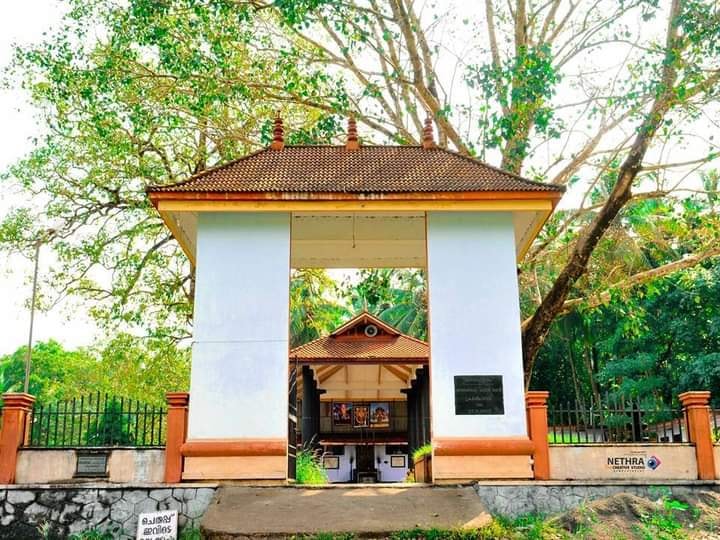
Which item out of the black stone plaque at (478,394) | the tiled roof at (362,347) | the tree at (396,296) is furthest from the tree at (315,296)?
the black stone plaque at (478,394)

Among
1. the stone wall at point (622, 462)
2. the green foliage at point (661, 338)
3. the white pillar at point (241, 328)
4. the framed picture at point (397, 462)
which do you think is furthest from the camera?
the framed picture at point (397, 462)

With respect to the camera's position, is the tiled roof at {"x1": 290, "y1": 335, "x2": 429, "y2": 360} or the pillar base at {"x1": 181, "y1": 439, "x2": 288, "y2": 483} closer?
the pillar base at {"x1": 181, "y1": 439, "x2": 288, "y2": 483}

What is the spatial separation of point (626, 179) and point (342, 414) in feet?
41.3

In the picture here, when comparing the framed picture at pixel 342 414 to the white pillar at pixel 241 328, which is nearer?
the white pillar at pixel 241 328

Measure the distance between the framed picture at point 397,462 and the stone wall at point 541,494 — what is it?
13590mm

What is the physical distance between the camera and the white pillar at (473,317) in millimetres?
9641

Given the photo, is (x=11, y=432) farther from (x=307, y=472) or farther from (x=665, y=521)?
(x=665, y=521)

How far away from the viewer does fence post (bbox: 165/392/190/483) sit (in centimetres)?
929

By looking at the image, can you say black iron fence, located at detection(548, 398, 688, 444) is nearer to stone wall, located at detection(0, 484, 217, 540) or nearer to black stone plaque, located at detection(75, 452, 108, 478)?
stone wall, located at detection(0, 484, 217, 540)

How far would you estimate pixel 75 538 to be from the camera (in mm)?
8898

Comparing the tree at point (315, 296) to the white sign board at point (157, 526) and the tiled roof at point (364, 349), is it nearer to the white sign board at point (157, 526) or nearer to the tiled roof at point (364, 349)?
the tiled roof at point (364, 349)

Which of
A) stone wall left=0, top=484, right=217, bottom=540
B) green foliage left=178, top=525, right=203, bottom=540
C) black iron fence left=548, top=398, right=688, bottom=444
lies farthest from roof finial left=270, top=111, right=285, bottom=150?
green foliage left=178, top=525, right=203, bottom=540

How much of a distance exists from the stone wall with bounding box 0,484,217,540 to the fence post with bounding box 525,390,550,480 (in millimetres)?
4048

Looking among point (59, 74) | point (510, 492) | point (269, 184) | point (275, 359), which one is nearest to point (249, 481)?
point (275, 359)
